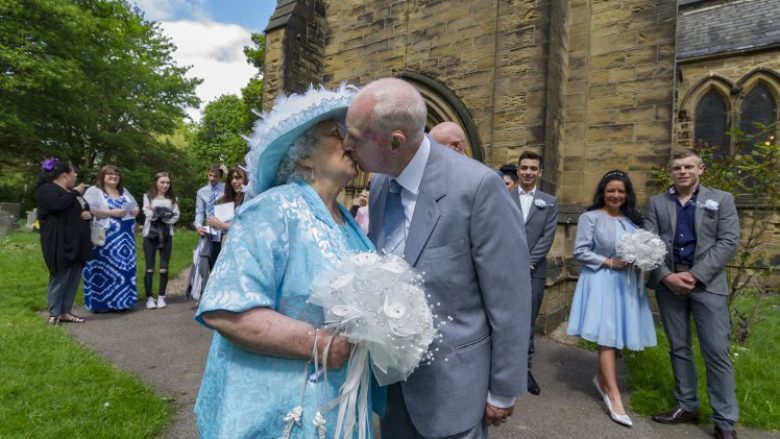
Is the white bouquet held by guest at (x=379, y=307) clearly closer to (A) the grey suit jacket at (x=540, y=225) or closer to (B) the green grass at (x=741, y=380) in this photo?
(A) the grey suit jacket at (x=540, y=225)

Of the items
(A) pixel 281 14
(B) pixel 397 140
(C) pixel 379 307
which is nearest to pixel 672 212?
(B) pixel 397 140

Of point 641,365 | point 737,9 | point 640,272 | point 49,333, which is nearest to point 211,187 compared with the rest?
point 49,333

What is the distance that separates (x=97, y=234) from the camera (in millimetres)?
5793

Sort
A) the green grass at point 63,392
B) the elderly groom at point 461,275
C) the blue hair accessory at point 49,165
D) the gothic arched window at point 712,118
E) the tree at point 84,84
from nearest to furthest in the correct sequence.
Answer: the elderly groom at point 461,275, the green grass at point 63,392, the blue hair accessory at point 49,165, the gothic arched window at point 712,118, the tree at point 84,84

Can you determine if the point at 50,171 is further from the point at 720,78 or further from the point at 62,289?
the point at 720,78

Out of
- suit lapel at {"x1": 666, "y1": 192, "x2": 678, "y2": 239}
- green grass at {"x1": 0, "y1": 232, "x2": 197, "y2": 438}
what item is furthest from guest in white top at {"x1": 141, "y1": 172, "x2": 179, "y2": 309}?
suit lapel at {"x1": 666, "y1": 192, "x2": 678, "y2": 239}

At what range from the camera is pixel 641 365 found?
4.65 metres

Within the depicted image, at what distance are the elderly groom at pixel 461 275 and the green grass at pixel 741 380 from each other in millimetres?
3058

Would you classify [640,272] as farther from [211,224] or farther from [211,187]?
[211,187]

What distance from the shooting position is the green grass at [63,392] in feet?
9.30

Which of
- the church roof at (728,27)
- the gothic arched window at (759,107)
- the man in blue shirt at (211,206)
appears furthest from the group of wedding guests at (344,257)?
the church roof at (728,27)

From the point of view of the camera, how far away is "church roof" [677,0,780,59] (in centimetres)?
1329

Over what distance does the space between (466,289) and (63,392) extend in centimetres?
345

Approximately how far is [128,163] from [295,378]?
979 inches
